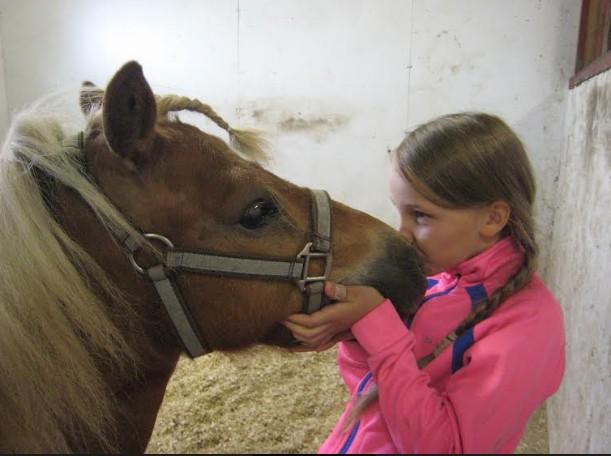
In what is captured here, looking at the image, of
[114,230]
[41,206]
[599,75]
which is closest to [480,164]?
[114,230]

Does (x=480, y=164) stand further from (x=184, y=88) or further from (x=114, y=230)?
(x=184, y=88)

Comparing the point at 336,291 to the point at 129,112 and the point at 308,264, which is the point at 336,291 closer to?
the point at 308,264

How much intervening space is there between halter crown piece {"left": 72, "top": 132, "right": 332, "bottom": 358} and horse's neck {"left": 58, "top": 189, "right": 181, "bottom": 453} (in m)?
0.03

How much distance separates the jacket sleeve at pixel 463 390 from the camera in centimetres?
48

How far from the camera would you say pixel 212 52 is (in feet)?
9.57

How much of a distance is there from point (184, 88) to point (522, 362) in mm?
2877

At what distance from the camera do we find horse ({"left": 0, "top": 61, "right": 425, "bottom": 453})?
2.16 feet

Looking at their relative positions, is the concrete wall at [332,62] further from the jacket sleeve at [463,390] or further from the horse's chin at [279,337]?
the jacket sleeve at [463,390]

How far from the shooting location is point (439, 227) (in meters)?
0.72

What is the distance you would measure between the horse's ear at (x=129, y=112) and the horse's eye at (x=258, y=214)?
0.20 metres

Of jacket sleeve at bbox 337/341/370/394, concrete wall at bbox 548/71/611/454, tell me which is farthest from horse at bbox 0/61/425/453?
concrete wall at bbox 548/71/611/454

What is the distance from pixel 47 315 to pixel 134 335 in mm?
145

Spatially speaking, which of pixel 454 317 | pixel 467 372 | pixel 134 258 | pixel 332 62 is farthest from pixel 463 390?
pixel 332 62

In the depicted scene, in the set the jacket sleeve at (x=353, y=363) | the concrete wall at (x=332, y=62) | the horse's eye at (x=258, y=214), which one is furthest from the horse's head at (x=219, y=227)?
the concrete wall at (x=332, y=62)
